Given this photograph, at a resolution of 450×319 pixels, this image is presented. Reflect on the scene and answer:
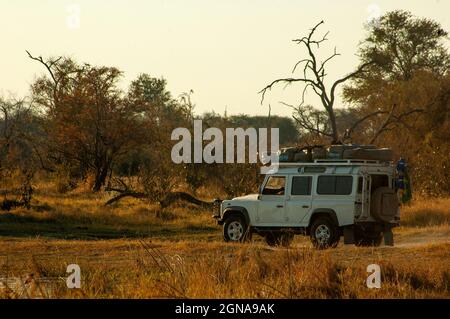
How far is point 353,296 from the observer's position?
44.5 ft

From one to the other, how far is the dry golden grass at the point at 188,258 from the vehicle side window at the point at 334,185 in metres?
1.21

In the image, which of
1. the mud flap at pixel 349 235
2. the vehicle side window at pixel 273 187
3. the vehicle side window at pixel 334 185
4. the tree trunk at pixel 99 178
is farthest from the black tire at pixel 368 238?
the tree trunk at pixel 99 178

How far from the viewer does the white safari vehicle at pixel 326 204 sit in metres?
21.2

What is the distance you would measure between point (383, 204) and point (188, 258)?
180 inches

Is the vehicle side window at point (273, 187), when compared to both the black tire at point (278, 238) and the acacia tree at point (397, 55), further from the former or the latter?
the acacia tree at point (397, 55)

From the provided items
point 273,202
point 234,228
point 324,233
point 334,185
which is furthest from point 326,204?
point 234,228

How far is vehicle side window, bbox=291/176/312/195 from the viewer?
71.2 feet

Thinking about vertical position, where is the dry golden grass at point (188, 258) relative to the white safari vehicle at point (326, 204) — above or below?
below

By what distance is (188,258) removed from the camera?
19266mm

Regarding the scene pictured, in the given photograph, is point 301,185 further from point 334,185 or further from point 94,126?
point 94,126

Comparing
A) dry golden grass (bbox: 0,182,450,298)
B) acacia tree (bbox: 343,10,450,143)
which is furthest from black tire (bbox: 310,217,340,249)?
acacia tree (bbox: 343,10,450,143)

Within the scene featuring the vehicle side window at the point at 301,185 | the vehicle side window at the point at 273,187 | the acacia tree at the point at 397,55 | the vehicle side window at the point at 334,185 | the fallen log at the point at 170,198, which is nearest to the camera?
the vehicle side window at the point at 334,185
